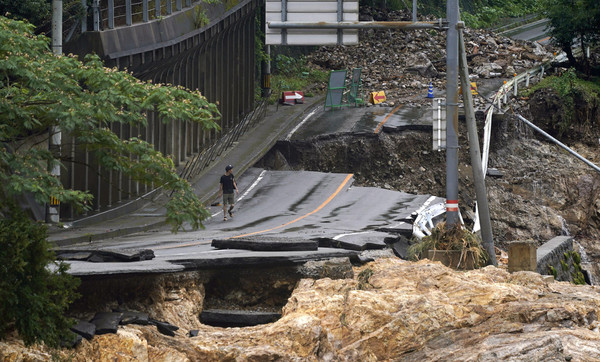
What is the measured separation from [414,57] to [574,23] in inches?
339

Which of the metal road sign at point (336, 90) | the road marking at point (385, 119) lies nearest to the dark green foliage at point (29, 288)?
the road marking at point (385, 119)

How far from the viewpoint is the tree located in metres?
44.0

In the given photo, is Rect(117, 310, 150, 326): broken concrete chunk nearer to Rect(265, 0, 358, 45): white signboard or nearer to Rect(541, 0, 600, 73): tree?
Rect(265, 0, 358, 45): white signboard

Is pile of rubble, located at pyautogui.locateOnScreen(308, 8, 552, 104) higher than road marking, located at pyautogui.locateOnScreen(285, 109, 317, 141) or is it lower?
higher

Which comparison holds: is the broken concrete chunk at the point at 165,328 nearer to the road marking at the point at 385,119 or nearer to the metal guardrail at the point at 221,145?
the metal guardrail at the point at 221,145

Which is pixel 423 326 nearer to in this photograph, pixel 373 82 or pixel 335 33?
pixel 335 33

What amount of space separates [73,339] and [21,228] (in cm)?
136

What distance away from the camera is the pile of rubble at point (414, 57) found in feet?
153

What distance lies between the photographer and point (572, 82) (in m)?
42.0

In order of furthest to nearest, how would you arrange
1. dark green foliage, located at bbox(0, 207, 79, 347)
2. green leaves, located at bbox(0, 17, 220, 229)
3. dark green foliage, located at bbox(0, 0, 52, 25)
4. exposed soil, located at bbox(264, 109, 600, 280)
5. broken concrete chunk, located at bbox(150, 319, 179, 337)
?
1. exposed soil, located at bbox(264, 109, 600, 280)
2. dark green foliage, located at bbox(0, 0, 52, 25)
3. green leaves, located at bbox(0, 17, 220, 229)
4. broken concrete chunk, located at bbox(150, 319, 179, 337)
5. dark green foliage, located at bbox(0, 207, 79, 347)

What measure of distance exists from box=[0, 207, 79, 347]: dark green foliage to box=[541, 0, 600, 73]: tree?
127 feet

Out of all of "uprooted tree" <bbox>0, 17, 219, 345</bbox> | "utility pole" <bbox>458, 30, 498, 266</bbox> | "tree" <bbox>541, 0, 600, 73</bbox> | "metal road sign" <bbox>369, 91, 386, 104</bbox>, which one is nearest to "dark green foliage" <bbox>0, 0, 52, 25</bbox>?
"uprooted tree" <bbox>0, 17, 219, 345</bbox>

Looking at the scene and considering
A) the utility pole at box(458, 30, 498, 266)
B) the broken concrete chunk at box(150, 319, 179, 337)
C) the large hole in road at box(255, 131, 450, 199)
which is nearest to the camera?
the broken concrete chunk at box(150, 319, 179, 337)

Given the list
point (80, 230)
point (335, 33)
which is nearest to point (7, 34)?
point (335, 33)
